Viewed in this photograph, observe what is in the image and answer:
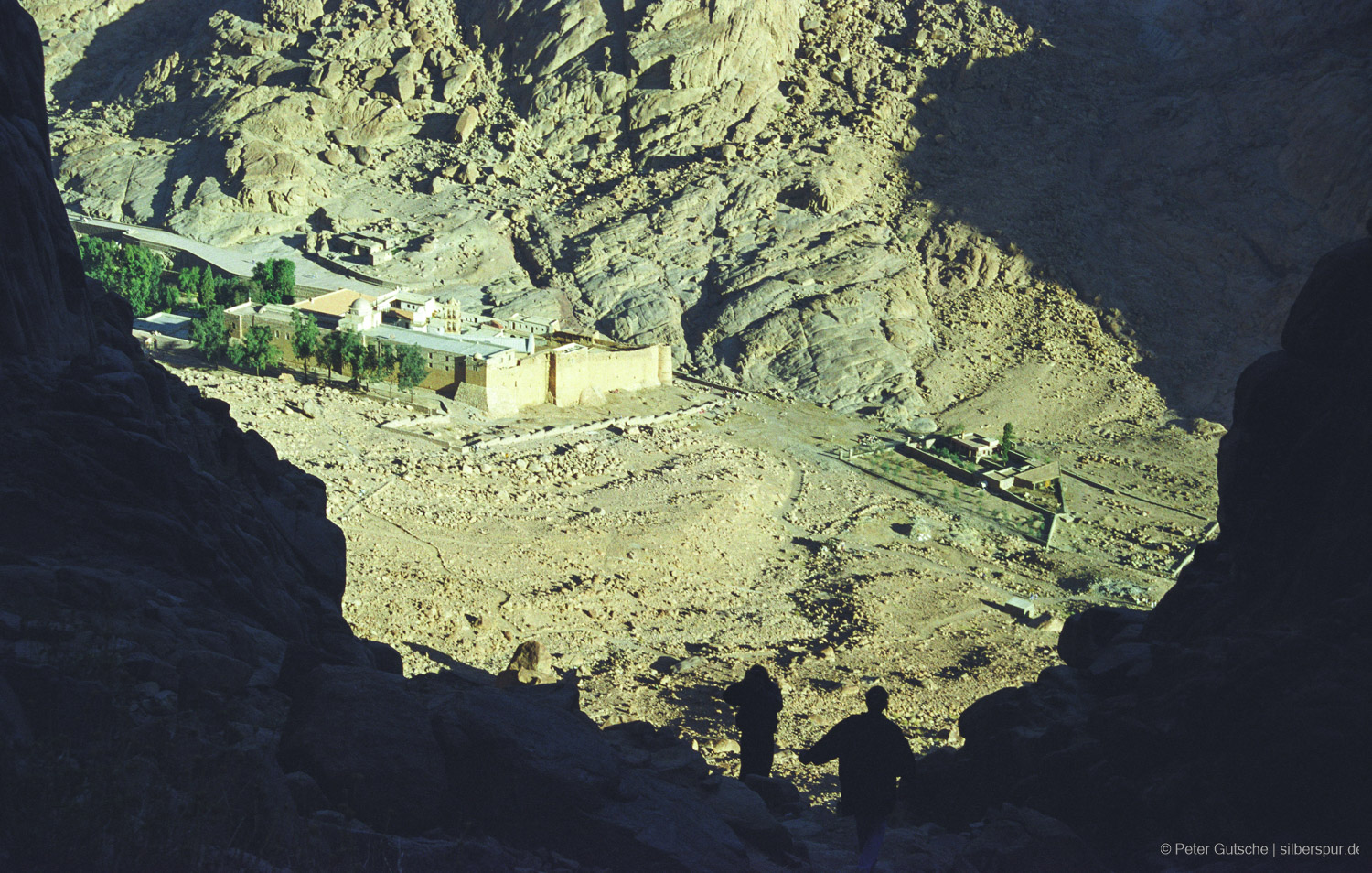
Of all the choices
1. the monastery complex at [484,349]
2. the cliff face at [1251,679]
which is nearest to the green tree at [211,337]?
the monastery complex at [484,349]

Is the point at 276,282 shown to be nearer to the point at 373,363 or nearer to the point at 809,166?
the point at 373,363

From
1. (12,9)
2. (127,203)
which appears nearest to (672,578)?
(12,9)

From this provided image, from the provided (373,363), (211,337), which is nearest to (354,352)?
(373,363)

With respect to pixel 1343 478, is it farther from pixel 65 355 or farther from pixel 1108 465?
pixel 1108 465

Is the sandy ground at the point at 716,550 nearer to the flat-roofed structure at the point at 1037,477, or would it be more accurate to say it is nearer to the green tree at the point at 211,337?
the flat-roofed structure at the point at 1037,477

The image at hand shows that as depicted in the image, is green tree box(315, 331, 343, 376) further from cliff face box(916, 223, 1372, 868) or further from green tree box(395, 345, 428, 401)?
cliff face box(916, 223, 1372, 868)

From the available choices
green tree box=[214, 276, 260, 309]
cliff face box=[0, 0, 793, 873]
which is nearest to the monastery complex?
green tree box=[214, 276, 260, 309]
